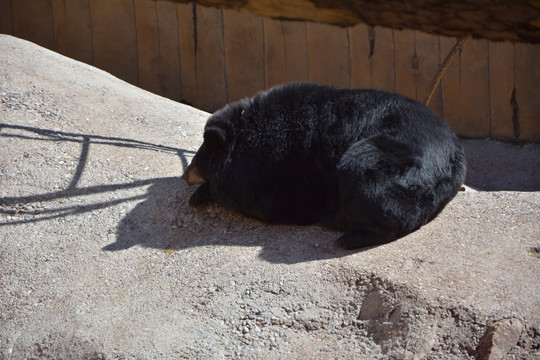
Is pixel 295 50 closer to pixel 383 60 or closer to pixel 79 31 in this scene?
pixel 383 60

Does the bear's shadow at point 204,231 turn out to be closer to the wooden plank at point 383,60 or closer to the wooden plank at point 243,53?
the wooden plank at point 243,53

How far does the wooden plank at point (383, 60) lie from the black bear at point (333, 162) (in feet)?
10.1

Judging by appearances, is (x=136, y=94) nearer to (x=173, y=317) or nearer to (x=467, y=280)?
(x=173, y=317)

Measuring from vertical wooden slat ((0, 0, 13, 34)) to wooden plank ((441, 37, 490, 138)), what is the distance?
5.49 m

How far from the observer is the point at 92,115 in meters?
6.64

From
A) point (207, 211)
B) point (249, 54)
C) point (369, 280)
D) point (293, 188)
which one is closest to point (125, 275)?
point (207, 211)

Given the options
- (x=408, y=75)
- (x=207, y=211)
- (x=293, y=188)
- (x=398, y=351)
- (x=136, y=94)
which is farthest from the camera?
(x=408, y=75)

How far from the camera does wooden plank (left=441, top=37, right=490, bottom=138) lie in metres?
8.12

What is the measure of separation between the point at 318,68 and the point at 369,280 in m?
4.74

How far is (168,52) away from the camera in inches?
347

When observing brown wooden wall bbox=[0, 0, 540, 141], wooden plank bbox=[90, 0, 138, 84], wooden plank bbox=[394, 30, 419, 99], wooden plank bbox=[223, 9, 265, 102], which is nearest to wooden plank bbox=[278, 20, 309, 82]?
brown wooden wall bbox=[0, 0, 540, 141]

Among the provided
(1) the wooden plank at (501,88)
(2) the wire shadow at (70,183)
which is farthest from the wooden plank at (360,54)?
(2) the wire shadow at (70,183)

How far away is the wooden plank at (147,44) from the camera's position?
28.6ft

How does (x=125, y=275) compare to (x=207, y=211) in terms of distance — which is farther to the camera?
(x=207, y=211)
